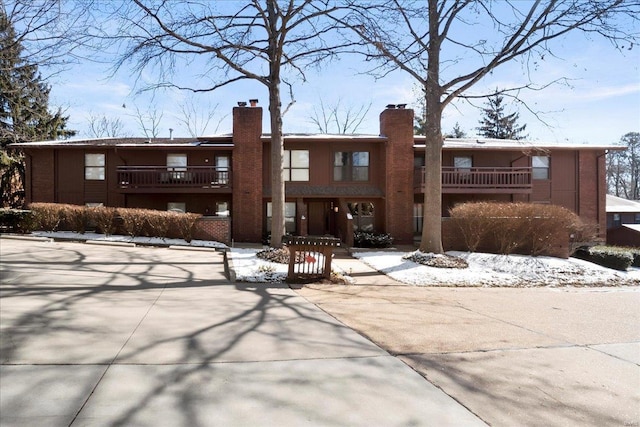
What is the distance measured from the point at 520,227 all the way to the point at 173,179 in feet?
50.9

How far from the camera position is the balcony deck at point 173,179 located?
18.7 m

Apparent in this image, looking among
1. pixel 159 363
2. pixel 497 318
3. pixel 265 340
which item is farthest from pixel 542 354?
pixel 159 363

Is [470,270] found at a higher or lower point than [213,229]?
lower

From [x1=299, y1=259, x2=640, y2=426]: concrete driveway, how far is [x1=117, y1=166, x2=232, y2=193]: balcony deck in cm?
1198

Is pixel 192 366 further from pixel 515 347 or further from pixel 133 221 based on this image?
pixel 133 221

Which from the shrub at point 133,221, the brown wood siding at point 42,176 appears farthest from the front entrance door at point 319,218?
the brown wood siding at point 42,176

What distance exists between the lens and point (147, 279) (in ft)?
27.3

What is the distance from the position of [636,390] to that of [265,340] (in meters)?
3.63

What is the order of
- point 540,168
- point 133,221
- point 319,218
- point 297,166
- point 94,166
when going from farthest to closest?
point 319,218
point 540,168
point 94,166
point 297,166
point 133,221

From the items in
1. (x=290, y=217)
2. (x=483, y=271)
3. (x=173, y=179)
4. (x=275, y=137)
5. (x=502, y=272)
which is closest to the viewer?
(x=483, y=271)

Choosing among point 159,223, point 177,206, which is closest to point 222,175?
point 177,206

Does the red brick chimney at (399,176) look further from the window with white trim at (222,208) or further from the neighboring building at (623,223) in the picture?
the neighboring building at (623,223)

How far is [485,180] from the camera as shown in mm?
20094

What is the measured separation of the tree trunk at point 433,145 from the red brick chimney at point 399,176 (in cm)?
520
